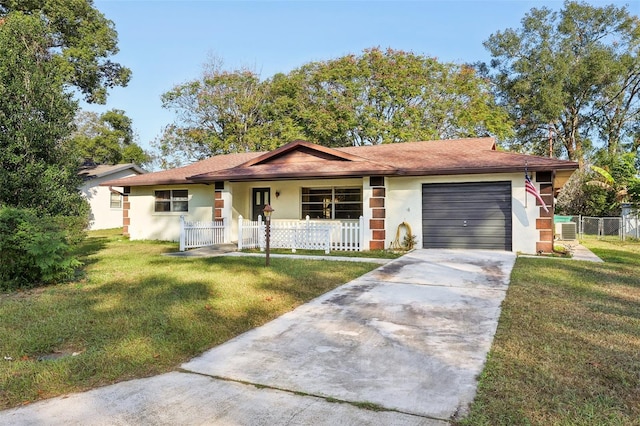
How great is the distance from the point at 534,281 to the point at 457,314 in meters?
2.78

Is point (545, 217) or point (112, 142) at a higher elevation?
point (112, 142)

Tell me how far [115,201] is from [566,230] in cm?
2518

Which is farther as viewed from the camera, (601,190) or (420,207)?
(601,190)

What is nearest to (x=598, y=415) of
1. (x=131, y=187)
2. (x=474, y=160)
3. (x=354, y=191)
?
(x=474, y=160)

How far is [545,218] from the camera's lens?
35.8 ft

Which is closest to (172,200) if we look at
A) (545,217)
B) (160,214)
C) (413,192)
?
(160,214)

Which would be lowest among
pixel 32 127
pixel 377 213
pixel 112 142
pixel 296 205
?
pixel 377 213

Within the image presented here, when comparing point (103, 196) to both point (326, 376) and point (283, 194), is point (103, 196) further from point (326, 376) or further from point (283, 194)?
point (326, 376)

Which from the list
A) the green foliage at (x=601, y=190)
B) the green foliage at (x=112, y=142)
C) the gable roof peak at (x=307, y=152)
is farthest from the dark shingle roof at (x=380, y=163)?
the green foliage at (x=112, y=142)

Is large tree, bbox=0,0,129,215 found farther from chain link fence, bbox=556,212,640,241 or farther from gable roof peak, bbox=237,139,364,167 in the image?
chain link fence, bbox=556,212,640,241

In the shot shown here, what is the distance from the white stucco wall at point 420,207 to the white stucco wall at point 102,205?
19.0m

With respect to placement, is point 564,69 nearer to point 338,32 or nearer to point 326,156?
point 338,32

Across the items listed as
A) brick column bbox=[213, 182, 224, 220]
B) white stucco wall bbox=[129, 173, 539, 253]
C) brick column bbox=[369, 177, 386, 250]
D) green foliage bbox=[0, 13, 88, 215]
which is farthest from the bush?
brick column bbox=[369, 177, 386, 250]

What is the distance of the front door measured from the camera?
1522 centimetres
